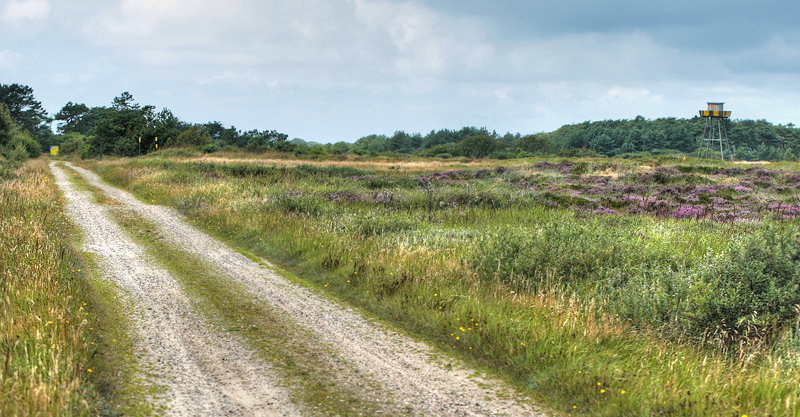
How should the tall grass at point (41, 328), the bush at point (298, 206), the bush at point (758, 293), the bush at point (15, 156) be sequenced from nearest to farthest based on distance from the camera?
the tall grass at point (41, 328) → the bush at point (758, 293) → the bush at point (298, 206) → the bush at point (15, 156)

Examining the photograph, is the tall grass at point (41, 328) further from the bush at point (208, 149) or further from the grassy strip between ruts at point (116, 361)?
the bush at point (208, 149)

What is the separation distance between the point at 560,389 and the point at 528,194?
17864 millimetres

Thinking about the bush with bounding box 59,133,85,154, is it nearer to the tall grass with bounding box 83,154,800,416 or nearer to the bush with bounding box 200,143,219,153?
the bush with bounding box 200,143,219,153

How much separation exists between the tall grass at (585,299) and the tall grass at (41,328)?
13.1 ft

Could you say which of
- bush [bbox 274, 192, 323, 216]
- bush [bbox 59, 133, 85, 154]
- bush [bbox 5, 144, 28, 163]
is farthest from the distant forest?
bush [bbox 274, 192, 323, 216]

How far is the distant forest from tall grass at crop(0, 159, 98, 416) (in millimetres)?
58103

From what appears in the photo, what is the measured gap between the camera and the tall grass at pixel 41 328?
4145 mm

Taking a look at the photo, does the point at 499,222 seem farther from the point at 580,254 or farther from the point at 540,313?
the point at 540,313

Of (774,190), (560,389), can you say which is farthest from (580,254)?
(774,190)

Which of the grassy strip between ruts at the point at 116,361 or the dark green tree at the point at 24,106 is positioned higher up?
the dark green tree at the point at 24,106

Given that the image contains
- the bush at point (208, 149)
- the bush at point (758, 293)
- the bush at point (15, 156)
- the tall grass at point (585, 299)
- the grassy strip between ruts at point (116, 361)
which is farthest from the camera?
the bush at point (208, 149)

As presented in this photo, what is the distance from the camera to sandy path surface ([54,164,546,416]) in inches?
193

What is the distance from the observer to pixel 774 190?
2525 centimetres

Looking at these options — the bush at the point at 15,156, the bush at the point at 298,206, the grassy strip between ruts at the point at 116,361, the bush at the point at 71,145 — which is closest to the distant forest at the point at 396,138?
the bush at the point at 71,145
